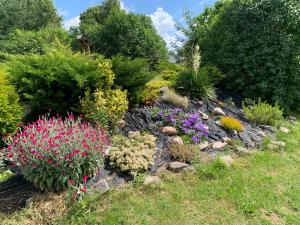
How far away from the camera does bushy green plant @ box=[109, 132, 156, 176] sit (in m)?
4.55

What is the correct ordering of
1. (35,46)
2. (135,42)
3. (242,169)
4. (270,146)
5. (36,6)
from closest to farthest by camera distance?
(242,169) → (270,146) → (135,42) → (35,46) → (36,6)

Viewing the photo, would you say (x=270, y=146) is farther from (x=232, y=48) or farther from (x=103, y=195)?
(x=232, y=48)

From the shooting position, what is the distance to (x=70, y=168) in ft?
13.1

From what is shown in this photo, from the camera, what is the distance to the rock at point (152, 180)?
4.38m

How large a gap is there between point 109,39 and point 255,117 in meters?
6.65

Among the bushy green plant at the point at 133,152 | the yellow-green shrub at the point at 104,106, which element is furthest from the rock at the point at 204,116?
the yellow-green shrub at the point at 104,106

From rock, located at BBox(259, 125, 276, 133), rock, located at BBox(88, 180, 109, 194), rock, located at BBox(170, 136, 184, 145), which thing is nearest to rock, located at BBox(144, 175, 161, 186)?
rock, located at BBox(88, 180, 109, 194)

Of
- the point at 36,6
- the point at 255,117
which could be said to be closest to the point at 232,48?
the point at 255,117

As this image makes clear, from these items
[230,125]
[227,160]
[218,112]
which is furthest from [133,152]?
[218,112]

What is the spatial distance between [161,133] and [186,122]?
546 millimetres

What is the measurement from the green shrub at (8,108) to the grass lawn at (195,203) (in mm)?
1785

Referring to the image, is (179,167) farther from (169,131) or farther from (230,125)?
(230,125)

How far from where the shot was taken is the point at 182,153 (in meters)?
5.05

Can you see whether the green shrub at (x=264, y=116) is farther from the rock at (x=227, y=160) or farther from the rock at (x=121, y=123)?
the rock at (x=121, y=123)
